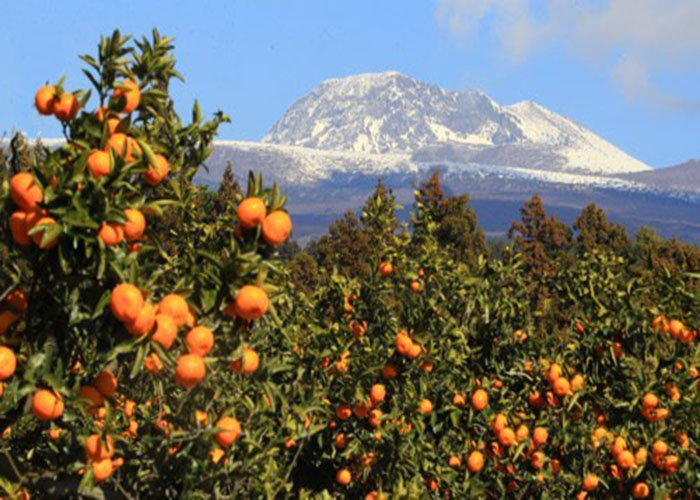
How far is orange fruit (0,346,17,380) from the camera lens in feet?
13.6

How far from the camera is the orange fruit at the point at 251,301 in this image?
403 cm

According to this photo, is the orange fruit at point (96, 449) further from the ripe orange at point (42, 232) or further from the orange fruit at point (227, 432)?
the ripe orange at point (42, 232)

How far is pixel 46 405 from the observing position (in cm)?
410

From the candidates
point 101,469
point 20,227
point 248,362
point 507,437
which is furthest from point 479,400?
point 20,227

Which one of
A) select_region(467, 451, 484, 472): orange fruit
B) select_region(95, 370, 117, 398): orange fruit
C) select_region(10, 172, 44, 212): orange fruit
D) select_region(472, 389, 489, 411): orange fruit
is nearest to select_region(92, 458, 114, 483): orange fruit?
select_region(95, 370, 117, 398): orange fruit

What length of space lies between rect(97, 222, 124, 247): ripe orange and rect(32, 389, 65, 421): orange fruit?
71cm

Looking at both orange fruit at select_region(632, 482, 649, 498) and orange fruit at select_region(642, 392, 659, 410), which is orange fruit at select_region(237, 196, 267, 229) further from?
orange fruit at select_region(632, 482, 649, 498)

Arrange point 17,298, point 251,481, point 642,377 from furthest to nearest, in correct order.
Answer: point 642,377, point 251,481, point 17,298

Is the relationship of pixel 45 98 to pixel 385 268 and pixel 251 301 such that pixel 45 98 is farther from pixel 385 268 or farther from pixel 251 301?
pixel 385 268

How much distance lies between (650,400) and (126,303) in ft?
18.5

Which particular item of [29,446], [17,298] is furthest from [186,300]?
[29,446]

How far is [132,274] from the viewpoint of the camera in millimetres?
3910

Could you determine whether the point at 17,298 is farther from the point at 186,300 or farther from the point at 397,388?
the point at 397,388

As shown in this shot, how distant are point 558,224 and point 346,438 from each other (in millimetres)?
42636
